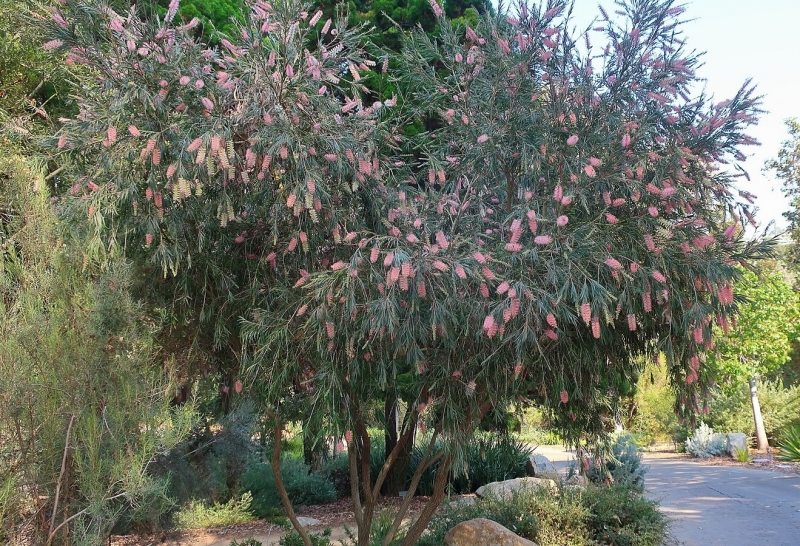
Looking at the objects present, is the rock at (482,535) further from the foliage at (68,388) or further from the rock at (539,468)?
the rock at (539,468)

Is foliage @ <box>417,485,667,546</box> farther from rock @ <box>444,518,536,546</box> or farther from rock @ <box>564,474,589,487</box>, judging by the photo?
rock @ <box>564,474,589,487</box>

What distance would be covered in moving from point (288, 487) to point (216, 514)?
1.49 m

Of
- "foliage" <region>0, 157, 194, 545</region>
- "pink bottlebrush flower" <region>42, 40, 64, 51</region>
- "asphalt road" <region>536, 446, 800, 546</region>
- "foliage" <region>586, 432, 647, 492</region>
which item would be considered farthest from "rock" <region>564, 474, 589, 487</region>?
"pink bottlebrush flower" <region>42, 40, 64, 51</region>

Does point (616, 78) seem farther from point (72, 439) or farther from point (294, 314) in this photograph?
point (72, 439)

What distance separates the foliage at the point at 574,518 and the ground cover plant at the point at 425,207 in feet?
8.28

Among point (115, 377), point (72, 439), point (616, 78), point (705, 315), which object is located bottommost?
point (72, 439)

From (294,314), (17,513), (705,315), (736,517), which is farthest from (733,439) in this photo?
(17,513)

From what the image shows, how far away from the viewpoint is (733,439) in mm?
14938

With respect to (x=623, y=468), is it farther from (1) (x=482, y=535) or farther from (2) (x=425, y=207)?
(2) (x=425, y=207)

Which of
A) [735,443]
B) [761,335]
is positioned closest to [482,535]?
[735,443]

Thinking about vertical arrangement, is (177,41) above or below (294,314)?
above

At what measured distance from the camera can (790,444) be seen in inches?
551

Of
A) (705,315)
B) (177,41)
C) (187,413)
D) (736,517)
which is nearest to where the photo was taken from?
(705,315)

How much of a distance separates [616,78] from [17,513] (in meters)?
5.08
